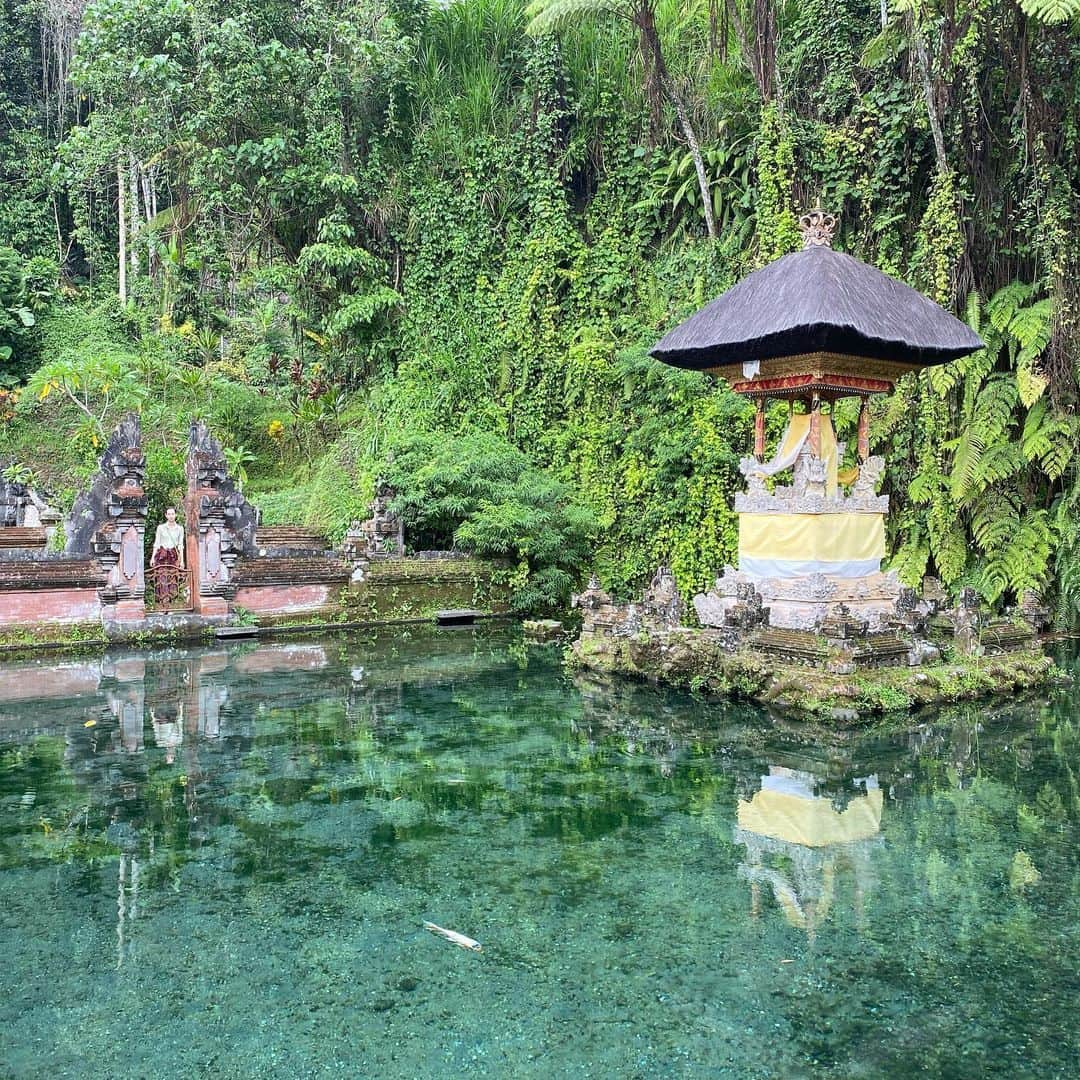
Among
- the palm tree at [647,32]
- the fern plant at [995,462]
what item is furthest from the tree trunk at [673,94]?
the fern plant at [995,462]

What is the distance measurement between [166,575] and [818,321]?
7.69m

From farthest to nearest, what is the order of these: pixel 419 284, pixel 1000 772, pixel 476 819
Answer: pixel 419 284 < pixel 1000 772 < pixel 476 819

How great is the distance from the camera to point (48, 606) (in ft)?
33.1

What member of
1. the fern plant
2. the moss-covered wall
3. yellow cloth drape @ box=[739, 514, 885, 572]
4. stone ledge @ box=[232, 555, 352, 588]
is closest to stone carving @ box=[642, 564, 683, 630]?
yellow cloth drape @ box=[739, 514, 885, 572]

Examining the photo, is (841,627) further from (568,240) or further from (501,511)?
(568,240)

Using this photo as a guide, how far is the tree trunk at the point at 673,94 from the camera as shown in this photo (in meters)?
11.2

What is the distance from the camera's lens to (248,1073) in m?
2.50

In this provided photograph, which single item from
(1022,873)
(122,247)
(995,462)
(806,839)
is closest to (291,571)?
(995,462)

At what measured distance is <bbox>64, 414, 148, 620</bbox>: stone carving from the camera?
34.2 ft

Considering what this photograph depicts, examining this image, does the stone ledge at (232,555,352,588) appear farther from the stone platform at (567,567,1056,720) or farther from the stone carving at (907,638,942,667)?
the stone carving at (907,638,942,667)

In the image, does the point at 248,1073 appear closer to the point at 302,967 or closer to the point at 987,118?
the point at 302,967

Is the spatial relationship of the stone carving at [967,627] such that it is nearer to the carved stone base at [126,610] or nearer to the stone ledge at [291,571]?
the stone ledge at [291,571]

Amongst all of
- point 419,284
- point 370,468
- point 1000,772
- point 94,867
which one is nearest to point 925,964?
point 1000,772

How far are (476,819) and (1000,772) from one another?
286 cm
